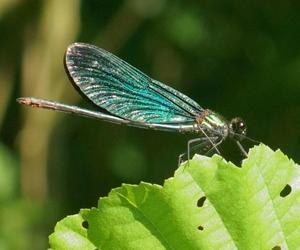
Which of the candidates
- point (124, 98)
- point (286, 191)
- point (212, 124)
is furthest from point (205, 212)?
point (124, 98)

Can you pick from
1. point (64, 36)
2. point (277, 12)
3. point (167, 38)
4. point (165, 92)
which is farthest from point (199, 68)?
point (165, 92)

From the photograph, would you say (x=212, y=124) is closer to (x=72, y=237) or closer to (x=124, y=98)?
(x=124, y=98)

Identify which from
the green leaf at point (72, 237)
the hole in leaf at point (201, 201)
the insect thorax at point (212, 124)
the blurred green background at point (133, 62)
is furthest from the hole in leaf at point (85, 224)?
the blurred green background at point (133, 62)

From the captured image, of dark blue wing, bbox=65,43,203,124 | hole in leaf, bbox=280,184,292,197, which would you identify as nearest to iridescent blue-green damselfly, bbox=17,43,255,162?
dark blue wing, bbox=65,43,203,124

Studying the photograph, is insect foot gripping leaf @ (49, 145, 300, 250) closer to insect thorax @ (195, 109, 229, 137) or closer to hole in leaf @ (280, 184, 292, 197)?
hole in leaf @ (280, 184, 292, 197)

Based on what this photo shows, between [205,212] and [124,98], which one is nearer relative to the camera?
[205,212]

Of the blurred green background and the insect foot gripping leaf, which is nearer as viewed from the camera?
the insect foot gripping leaf

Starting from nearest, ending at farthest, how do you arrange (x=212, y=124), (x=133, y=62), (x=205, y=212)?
(x=205, y=212) < (x=212, y=124) < (x=133, y=62)

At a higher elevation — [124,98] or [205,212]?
[124,98]

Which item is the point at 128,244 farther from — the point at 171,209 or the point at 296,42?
the point at 296,42
